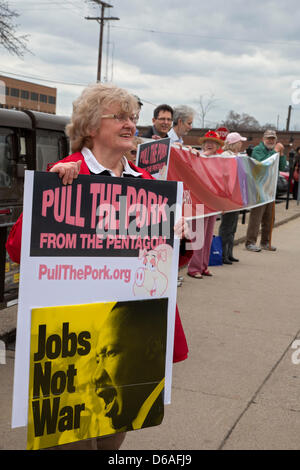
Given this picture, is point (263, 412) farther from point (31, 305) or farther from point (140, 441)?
point (31, 305)

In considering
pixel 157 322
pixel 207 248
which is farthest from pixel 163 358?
pixel 207 248

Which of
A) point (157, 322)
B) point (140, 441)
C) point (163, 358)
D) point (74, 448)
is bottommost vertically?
point (140, 441)

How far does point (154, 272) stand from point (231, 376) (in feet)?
6.91

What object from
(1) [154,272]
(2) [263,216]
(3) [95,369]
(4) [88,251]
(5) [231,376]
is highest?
(4) [88,251]

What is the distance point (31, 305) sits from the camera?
7.68 feet

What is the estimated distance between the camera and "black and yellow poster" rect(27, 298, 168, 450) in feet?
7.84

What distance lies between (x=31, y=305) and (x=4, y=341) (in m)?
2.70

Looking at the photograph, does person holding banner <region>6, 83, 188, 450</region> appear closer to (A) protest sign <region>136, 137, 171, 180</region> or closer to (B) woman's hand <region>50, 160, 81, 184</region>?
(B) woman's hand <region>50, 160, 81, 184</region>

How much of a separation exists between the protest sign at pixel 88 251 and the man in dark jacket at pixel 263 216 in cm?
807

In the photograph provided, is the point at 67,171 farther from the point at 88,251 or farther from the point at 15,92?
the point at 15,92

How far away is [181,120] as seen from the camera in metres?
7.25

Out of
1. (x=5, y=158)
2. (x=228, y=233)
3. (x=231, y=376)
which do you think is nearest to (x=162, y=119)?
(x=5, y=158)

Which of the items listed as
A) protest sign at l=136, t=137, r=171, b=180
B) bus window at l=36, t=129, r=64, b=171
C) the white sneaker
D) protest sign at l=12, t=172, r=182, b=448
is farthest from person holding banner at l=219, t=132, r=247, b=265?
protest sign at l=12, t=172, r=182, b=448

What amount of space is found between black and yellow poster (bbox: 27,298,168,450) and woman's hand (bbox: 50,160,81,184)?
52 centimetres
